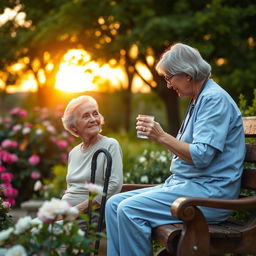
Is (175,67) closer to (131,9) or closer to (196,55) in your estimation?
(196,55)

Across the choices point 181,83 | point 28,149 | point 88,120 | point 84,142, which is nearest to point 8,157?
point 28,149

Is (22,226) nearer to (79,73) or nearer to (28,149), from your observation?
(79,73)

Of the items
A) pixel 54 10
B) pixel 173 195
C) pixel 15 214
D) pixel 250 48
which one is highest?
pixel 54 10

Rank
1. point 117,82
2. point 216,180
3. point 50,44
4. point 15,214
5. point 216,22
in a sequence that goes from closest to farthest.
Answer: point 216,180 → point 15,214 → point 216,22 → point 50,44 → point 117,82

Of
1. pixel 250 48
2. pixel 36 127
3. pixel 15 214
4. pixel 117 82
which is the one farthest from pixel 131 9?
pixel 117 82

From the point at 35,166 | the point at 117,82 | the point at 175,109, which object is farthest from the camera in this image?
the point at 117,82

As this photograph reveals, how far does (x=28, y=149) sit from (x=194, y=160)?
6.12 metres

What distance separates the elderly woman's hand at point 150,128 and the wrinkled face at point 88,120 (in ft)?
2.77

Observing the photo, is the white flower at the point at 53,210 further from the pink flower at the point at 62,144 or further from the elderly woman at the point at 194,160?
the pink flower at the point at 62,144

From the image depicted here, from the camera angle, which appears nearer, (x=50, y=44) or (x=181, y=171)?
(x=181, y=171)

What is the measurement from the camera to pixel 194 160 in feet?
10.4

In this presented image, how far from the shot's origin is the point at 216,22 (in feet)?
46.3

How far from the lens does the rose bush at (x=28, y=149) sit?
861 cm

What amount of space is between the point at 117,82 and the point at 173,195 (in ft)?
93.2
